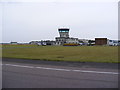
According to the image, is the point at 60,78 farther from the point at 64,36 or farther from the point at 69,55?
the point at 64,36

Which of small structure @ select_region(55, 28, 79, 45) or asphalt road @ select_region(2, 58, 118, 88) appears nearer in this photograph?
asphalt road @ select_region(2, 58, 118, 88)

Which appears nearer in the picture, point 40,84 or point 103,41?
point 40,84

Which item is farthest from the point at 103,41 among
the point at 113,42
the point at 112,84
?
the point at 112,84

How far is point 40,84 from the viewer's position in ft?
22.6

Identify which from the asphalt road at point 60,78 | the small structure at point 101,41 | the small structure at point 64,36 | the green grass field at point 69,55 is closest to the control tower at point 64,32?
the small structure at point 64,36

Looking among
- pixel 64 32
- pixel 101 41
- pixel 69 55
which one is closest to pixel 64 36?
pixel 64 32

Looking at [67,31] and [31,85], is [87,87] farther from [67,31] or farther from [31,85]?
[67,31]

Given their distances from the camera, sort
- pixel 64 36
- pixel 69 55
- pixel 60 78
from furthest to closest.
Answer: pixel 64 36, pixel 69 55, pixel 60 78

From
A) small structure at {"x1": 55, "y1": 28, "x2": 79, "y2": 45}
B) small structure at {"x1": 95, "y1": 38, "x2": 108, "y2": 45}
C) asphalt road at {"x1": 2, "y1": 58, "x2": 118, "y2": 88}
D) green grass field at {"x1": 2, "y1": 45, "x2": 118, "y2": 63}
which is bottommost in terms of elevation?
green grass field at {"x1": 2, "y1": 45, "x2": 118, "y2": 63}

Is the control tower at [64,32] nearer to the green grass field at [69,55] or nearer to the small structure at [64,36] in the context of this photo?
the small structure at [64,36]

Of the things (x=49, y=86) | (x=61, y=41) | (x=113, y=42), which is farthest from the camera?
(x=61, y=41)

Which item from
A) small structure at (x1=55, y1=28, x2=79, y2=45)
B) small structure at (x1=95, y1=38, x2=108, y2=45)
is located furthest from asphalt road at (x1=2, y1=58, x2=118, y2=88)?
small structure at (x1=55, y1=28, x2=79, y2=45)

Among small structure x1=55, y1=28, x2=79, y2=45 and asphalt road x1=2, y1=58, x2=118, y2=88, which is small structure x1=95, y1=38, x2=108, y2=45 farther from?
asphalt road x1=2, y1=58, x2=118, y2=88

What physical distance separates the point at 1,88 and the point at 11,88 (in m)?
0.45
